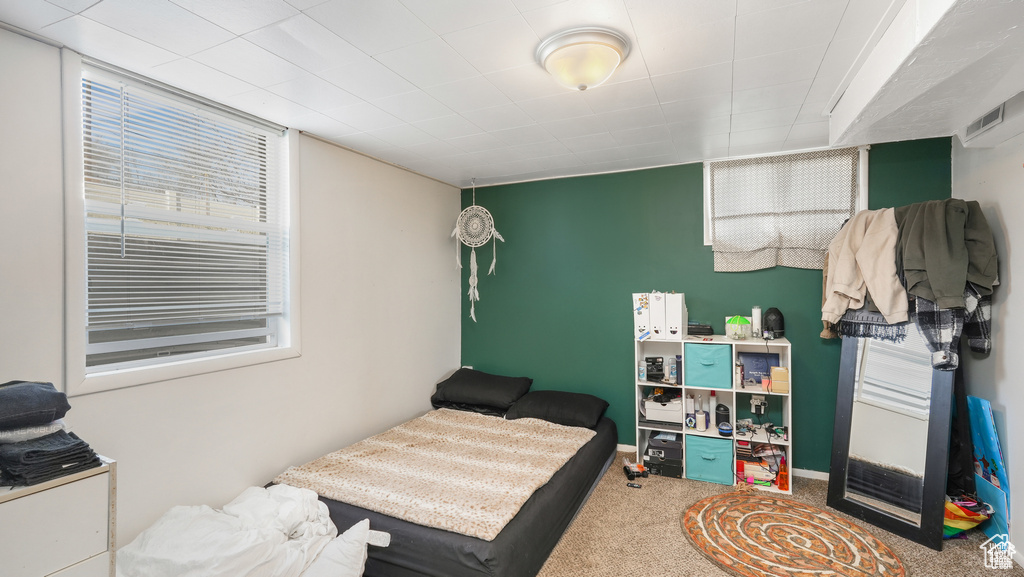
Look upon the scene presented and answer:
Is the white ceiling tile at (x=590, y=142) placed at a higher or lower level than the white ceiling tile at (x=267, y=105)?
higher

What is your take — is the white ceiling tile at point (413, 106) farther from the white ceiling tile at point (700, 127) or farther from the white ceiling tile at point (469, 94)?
the white ceiling tile at point (700, 127)

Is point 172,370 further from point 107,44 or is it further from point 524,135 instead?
point 524,135

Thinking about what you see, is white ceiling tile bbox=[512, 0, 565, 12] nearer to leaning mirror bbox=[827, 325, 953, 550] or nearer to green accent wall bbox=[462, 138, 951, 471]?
green accent wall bbox=[462, 138, 951, 471]

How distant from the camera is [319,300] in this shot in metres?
3.07

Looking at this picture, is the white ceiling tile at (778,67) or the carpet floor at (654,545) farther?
the carpet floor at (654,545)

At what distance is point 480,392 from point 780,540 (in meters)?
2.37

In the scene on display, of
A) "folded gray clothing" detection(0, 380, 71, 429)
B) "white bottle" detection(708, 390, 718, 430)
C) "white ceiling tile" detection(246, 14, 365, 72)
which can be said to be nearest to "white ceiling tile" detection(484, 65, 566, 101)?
"white ceiling tile" detection(246, 14, 365, 72)

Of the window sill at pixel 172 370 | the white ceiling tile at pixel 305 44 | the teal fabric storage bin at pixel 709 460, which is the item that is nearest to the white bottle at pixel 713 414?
the teal fabric storage bin at pixel 709 460

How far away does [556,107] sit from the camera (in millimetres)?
2541

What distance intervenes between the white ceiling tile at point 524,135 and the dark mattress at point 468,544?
2.16 m

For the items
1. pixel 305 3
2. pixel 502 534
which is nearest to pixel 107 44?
pixel 305 3

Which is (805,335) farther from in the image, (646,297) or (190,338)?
(190,338)

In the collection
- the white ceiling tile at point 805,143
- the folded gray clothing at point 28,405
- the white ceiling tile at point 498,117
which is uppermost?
the white ceiling tile at point 805,143

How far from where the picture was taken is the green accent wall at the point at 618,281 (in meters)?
3.37
